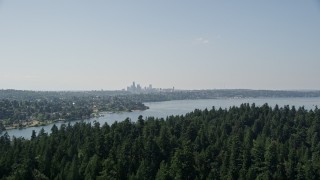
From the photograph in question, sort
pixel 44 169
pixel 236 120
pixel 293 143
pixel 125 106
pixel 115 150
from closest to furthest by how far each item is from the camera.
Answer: pixel 44 169
pixel 115 150
pixel 293 143
pixel 236 120
pixel 125 106

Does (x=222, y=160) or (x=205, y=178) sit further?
(x=222, y=160)

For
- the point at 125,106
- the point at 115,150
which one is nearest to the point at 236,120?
the point at 115,150

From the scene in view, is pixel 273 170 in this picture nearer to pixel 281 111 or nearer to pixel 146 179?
pixel 146 179

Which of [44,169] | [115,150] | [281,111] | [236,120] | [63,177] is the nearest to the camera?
[63,177]

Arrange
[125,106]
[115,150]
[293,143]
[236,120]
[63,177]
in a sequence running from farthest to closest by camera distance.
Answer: [125,106] → [236,120] → [293,143] → [115,150] → [63,177]

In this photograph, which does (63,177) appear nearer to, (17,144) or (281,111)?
(17,144)

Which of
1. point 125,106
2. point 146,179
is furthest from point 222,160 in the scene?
point 125,106

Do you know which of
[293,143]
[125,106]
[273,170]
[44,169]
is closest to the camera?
[44,169]

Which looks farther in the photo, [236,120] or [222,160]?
[236,120]

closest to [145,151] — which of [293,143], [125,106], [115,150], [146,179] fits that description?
[115,150]

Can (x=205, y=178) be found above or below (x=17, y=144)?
below
